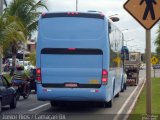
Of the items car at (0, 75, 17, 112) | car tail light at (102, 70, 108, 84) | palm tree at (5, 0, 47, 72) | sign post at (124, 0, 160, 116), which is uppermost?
palm tree at (5, 0, 47, 72)

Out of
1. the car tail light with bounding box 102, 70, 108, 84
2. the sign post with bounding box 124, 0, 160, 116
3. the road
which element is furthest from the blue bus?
the sign post with bounding box 124, 0, 160, 116

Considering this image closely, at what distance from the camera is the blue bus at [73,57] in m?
17.2

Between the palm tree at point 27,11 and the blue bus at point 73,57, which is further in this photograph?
the palm tree at point 27,11

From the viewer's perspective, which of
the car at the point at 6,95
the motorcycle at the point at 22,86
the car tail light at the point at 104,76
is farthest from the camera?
the motorcycle at the point at 22,86

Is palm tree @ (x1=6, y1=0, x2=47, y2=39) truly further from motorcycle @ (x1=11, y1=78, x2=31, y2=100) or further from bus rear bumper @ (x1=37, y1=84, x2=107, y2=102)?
bus rear bumper @ (x1=37, y1=84, x2=107, y2=102)

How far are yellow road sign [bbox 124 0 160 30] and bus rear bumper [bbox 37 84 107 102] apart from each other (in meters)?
6.75

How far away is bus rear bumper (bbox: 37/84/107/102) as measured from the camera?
17.1m

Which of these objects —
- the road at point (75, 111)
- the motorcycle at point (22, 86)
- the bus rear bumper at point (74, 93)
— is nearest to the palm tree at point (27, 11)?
the motorcycle at point (22, 86)

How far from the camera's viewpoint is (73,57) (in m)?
17.3

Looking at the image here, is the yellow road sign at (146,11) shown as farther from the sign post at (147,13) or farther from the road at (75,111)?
the road at (75,111)

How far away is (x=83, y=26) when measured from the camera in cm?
1742

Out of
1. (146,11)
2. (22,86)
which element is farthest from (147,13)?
(22,86)

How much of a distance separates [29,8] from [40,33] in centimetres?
2041

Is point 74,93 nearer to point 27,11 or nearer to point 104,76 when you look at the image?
point 104,76
